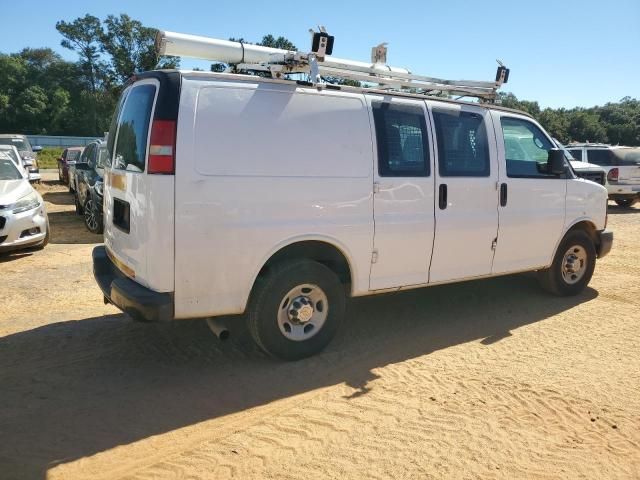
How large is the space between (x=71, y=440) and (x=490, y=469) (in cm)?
256

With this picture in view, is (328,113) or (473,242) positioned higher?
(328,113)

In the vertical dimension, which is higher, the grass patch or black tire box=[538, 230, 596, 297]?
the grass patch

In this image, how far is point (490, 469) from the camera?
3.14 meters

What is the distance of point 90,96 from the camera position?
62094 millimetres

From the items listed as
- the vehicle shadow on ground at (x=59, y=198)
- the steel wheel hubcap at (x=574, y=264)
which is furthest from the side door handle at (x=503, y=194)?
the vehicle shadow on ground at (x=59, y=198)

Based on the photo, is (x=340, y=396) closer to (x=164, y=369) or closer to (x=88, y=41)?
(x=164, y=369)

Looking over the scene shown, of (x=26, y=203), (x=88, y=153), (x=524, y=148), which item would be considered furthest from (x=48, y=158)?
(x=524, y=148)

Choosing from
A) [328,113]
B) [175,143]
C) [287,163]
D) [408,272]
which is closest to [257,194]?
[287,163]

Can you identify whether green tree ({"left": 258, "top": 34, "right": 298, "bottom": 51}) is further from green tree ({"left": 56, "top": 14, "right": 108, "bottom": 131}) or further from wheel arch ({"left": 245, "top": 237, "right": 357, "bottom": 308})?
green tree ({"left": 56, "top": 14, "right": 108, "bottom": 131})

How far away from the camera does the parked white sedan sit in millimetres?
8109

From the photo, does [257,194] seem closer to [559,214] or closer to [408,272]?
[408,272]

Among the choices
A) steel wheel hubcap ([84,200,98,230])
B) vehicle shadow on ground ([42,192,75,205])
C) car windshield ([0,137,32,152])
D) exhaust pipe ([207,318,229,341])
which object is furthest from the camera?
car windshield ([0,137,32,152])

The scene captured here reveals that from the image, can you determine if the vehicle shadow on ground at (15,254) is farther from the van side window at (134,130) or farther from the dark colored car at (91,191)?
the van side window at (134,130)

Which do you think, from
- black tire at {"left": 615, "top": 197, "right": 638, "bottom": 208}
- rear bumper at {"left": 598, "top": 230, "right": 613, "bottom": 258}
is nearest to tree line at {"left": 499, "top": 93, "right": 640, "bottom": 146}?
black tire at {"left": 615, "top": 197, "right": 638, "bottom": 208}
